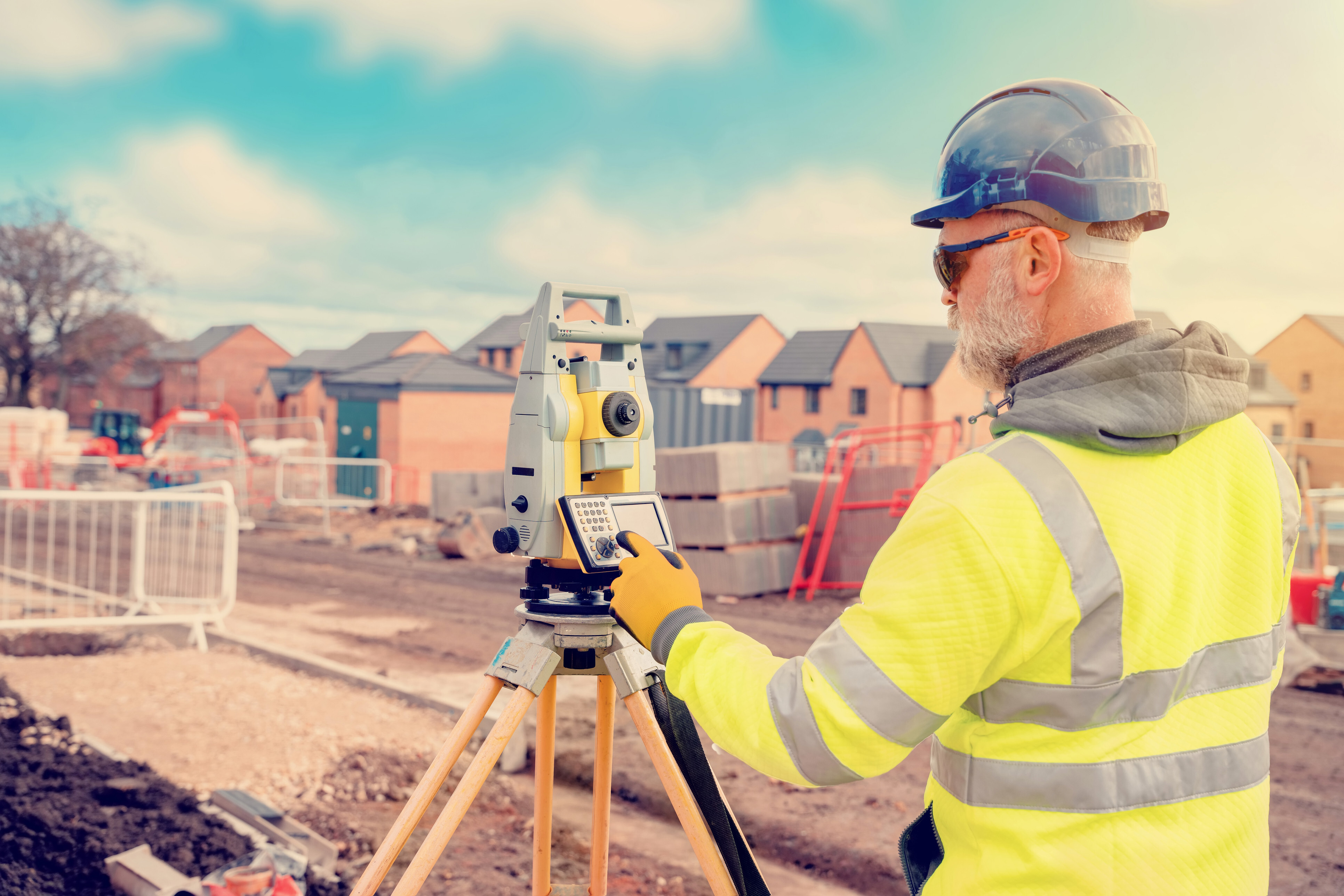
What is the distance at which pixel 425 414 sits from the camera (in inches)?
1083

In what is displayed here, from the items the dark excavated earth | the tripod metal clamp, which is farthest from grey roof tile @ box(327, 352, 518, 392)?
the tripod metal clamp

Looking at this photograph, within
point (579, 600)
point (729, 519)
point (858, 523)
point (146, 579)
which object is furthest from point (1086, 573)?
point (146, 579)

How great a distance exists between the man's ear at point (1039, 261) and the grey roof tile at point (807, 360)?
41433 mm

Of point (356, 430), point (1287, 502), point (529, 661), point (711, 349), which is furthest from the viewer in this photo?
point (711, 349)

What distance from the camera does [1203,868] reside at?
1416 millimetres

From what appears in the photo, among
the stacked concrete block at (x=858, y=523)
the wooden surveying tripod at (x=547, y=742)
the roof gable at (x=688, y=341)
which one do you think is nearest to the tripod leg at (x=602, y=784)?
the wooden surveying tripod at (x=547, y=742)

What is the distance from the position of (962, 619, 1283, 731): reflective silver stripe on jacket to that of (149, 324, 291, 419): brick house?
6426 centimetres

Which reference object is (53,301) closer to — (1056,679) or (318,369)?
(318,369)

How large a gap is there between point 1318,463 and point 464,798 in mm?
44347

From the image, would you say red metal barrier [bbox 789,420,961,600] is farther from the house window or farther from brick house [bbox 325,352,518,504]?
the house window

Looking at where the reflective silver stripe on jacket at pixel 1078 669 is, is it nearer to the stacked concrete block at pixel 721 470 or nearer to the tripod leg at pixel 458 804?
the tripod leg at pixel 458 804

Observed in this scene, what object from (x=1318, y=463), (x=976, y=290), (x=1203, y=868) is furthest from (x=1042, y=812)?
(x=1318, y=463)

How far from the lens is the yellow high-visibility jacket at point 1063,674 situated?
4.41 feet

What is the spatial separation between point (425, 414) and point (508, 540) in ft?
84.7
